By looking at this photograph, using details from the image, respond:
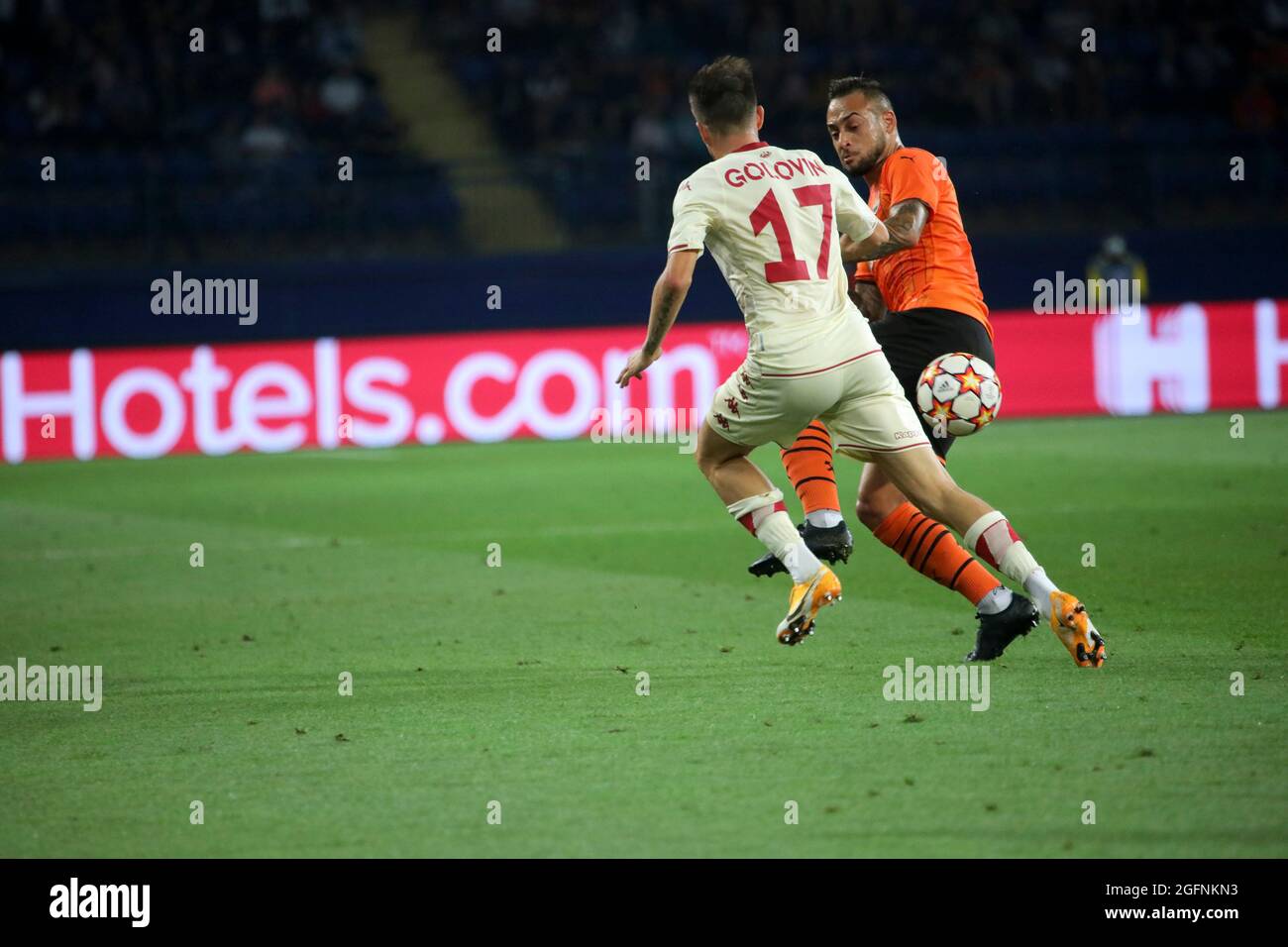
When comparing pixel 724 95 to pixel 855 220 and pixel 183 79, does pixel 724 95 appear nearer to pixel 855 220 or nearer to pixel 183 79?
pixel 855 220

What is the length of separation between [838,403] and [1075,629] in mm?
1134

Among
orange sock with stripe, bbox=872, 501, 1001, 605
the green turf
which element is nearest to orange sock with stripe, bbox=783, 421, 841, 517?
orange sock with stripe, bbox=872, 501, 1001, 605

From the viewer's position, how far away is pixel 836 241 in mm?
6227

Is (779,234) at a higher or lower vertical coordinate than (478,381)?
lower

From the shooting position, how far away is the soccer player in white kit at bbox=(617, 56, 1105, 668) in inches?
236

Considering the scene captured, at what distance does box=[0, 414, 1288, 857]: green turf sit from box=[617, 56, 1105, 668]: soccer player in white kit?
1.49ft

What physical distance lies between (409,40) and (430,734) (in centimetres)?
2056

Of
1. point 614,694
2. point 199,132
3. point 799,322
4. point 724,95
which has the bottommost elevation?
point 614,694

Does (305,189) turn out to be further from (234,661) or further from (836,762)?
(836,762)

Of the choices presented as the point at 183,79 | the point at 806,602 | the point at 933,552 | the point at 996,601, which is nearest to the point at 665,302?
the point at 806,602

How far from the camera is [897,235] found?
253 inches

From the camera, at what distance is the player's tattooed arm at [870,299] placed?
24.0 feet
